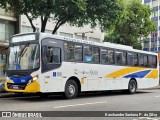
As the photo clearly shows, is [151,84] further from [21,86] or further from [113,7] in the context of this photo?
[21,86]

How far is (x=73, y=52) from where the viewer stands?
18.5 m

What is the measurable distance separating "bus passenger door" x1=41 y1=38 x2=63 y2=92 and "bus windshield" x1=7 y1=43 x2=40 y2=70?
37cm

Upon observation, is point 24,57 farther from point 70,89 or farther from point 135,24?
point 135,24

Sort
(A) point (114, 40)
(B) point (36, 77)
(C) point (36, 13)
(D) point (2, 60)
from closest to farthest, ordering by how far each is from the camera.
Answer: (B) point (36, 77) < (C) point (36, 13) < (D) point (2, 60) < (A) point (114, 40)

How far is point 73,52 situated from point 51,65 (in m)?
1.94

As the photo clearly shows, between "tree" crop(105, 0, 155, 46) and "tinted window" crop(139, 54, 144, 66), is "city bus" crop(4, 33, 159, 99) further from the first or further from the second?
"tree" crop(105, 0, 155, 46)

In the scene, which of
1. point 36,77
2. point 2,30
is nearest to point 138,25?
point 2,30

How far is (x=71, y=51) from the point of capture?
1842 centimetres

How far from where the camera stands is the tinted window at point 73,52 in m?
18.1

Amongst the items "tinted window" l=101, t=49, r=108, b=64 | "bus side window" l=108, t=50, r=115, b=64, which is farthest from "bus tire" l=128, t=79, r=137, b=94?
"tinted window" l=101, t=49, r=108, b=64

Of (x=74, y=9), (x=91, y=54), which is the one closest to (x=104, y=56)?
(x=91, y=54)

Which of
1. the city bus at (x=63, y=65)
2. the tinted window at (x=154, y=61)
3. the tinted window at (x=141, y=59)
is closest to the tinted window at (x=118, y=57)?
the city bus at (x=63, y=65)

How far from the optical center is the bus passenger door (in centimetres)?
1667

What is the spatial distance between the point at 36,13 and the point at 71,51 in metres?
6.65
